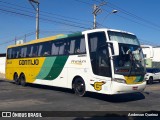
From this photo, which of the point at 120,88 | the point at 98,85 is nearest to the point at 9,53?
the point at 98,85

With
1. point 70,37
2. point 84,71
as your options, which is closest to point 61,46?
point 70,37

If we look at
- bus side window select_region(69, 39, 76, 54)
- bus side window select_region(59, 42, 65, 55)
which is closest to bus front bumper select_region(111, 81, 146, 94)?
bus side window select_region(69, 39, 76, 54)

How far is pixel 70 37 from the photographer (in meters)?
14.9

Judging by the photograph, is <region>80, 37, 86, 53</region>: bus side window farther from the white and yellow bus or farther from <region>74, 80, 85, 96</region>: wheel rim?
<region>74, 80, 85, 96</region>: wheel rim

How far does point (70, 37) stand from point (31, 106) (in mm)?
5581

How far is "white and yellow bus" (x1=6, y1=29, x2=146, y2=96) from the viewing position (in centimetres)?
1192

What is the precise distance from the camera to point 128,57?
12258mm

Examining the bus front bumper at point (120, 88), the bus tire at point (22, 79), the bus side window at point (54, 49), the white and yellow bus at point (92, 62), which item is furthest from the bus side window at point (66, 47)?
the bus tire at point (22, 79)

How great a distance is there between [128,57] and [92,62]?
74.0 inches

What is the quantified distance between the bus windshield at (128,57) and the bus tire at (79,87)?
2.73 meters

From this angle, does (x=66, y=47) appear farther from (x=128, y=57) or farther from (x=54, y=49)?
(x=128, y=57)

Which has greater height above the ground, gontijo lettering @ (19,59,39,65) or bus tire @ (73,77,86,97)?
gontijo lettering @ (19,59,39,65)

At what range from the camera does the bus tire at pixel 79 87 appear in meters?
13.8

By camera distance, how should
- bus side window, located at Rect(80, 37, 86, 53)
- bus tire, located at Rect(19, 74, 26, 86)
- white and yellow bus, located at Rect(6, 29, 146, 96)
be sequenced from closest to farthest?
white and yellow bus, located at Rect(6, 29, 146, 96)
bus side window, located at Rect(80, 37, 86, 53)
bus tire, located at Rect(19, 74, 26, 86)
